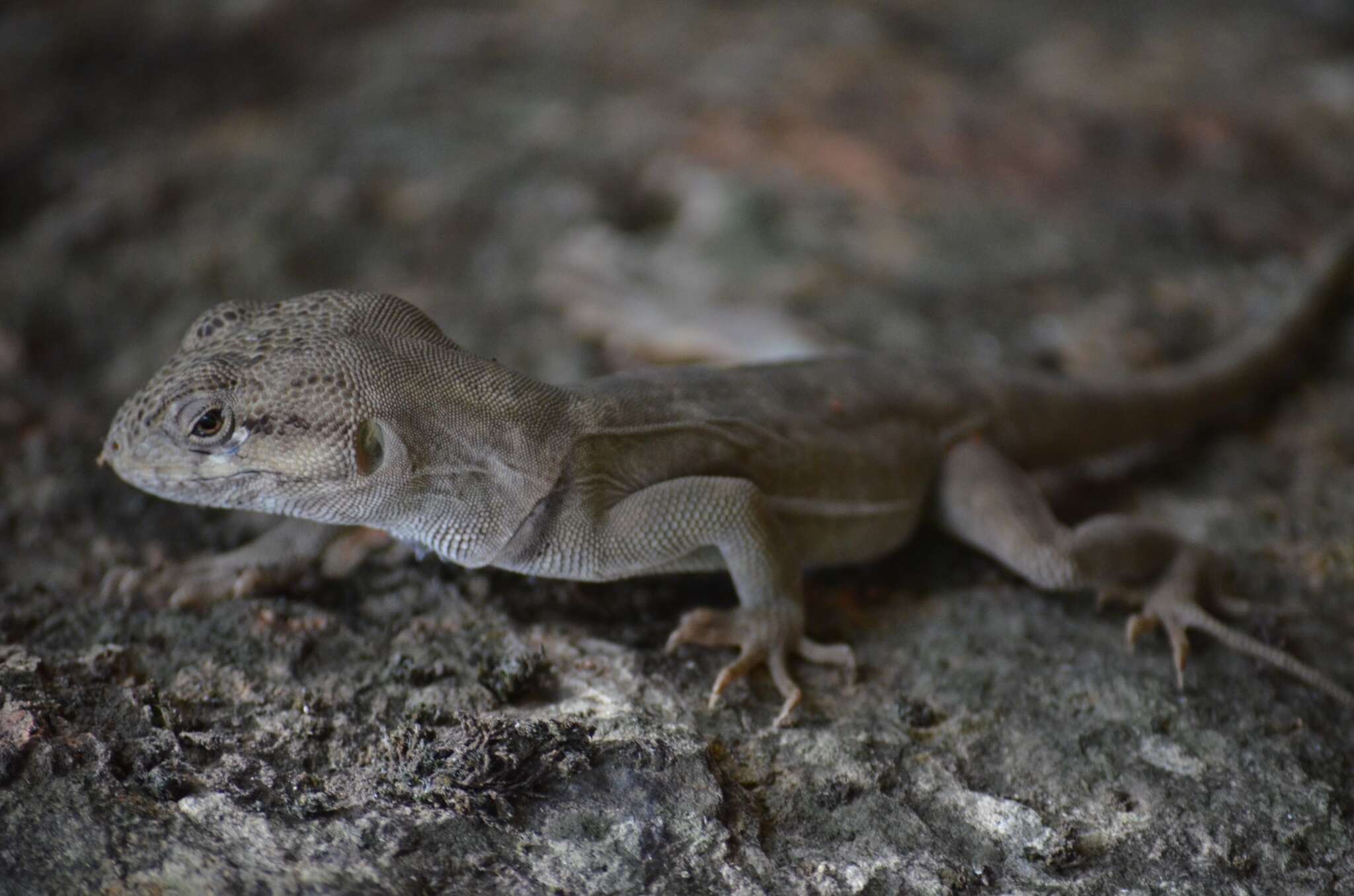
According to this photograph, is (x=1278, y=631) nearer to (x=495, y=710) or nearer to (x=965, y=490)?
(x=965, y=490)

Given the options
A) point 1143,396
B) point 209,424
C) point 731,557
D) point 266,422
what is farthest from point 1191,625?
point 209,424

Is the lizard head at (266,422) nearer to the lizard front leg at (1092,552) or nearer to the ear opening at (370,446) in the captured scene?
the ear opening at (370,446)

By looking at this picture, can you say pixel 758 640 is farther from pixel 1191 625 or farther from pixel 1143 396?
pixel 1143 396

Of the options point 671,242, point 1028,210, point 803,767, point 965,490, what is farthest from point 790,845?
point 1028,210

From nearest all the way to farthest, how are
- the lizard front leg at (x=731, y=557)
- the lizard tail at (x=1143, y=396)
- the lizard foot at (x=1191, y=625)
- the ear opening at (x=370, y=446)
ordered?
the ear opening at (x=370, y=446)
the lizard front leg at (x=731, y=557)
the lizard foot at (x=1191, y=625)
the lizard tail at (x=1143, y=396)

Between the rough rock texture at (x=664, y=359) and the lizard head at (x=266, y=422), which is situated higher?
the lizard head at (x=266, y=422)

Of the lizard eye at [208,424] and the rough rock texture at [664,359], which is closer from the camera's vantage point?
the rough rock texture at [664,359]

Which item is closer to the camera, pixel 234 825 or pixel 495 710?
pixel 234 825

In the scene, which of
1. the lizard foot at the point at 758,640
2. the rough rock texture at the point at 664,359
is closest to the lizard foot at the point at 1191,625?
the rough rock texture at the point at 664,359
